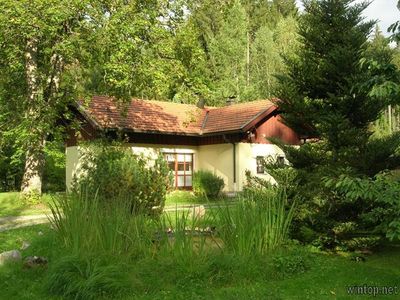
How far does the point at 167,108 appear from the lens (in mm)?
26297

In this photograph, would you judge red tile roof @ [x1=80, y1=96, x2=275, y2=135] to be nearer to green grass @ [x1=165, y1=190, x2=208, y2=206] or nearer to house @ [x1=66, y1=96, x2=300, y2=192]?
house @ [x1=66, y1=96, x2=300, y2=192]

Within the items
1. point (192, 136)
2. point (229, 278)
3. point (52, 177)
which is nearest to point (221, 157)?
point (192, 136)

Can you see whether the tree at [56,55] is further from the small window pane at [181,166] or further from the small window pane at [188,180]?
the small window pane at [188,180]

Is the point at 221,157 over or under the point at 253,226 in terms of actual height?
over

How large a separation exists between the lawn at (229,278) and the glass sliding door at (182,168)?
53.3 ft

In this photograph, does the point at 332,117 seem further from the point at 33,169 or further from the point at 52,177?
the point at 52,177

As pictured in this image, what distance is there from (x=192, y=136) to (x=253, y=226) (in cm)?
1760

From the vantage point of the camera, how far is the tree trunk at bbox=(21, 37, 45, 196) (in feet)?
55.1

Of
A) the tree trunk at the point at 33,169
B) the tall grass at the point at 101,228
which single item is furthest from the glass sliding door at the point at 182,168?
the tall grass at the point at 101,228

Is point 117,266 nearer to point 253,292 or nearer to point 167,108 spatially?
point 253,292

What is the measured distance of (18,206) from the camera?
18078 millimetres

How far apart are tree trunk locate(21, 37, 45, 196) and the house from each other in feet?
9.52

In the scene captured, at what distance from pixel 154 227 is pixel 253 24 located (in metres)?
45.3

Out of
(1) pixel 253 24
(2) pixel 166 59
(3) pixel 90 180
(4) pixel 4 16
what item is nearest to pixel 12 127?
(4) pixel 4 16
